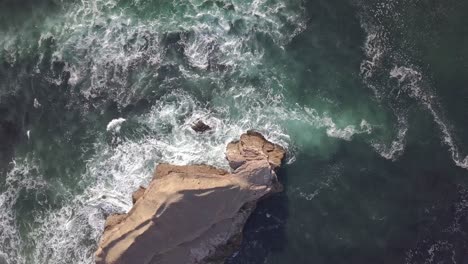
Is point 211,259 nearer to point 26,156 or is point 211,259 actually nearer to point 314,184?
point 314,184

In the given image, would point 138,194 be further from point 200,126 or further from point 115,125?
point 200,126

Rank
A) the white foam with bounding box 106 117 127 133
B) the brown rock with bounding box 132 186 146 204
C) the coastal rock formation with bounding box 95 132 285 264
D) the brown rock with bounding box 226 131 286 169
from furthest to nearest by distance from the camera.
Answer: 1. the white foam with bounding box 106 117 127 133
2. the brown rock with bounding box 132 186 146 204
3. the brown rock with bounding box 226 131 286 169
4. the coastal rock formation with bounding box 95 132 285 264

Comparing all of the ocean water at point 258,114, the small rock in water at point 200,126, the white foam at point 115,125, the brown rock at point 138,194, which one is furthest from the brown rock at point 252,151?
the white foam at point 115,125

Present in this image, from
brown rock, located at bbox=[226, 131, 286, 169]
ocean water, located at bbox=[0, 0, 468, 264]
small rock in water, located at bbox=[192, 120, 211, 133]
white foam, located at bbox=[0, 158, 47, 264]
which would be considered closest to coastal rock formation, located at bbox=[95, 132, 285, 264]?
brown rock, located at bbox=[226, 131, 286, 169]

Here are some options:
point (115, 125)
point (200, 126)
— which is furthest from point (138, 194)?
point (200, 126)

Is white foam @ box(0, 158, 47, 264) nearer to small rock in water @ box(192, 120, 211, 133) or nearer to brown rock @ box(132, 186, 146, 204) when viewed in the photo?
brown rock @ box(132, 186, 146, 204)

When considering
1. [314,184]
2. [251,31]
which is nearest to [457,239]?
[314,184]


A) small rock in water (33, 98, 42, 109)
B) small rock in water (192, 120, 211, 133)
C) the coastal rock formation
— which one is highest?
small rock in water (33, 98, 42, 109)
